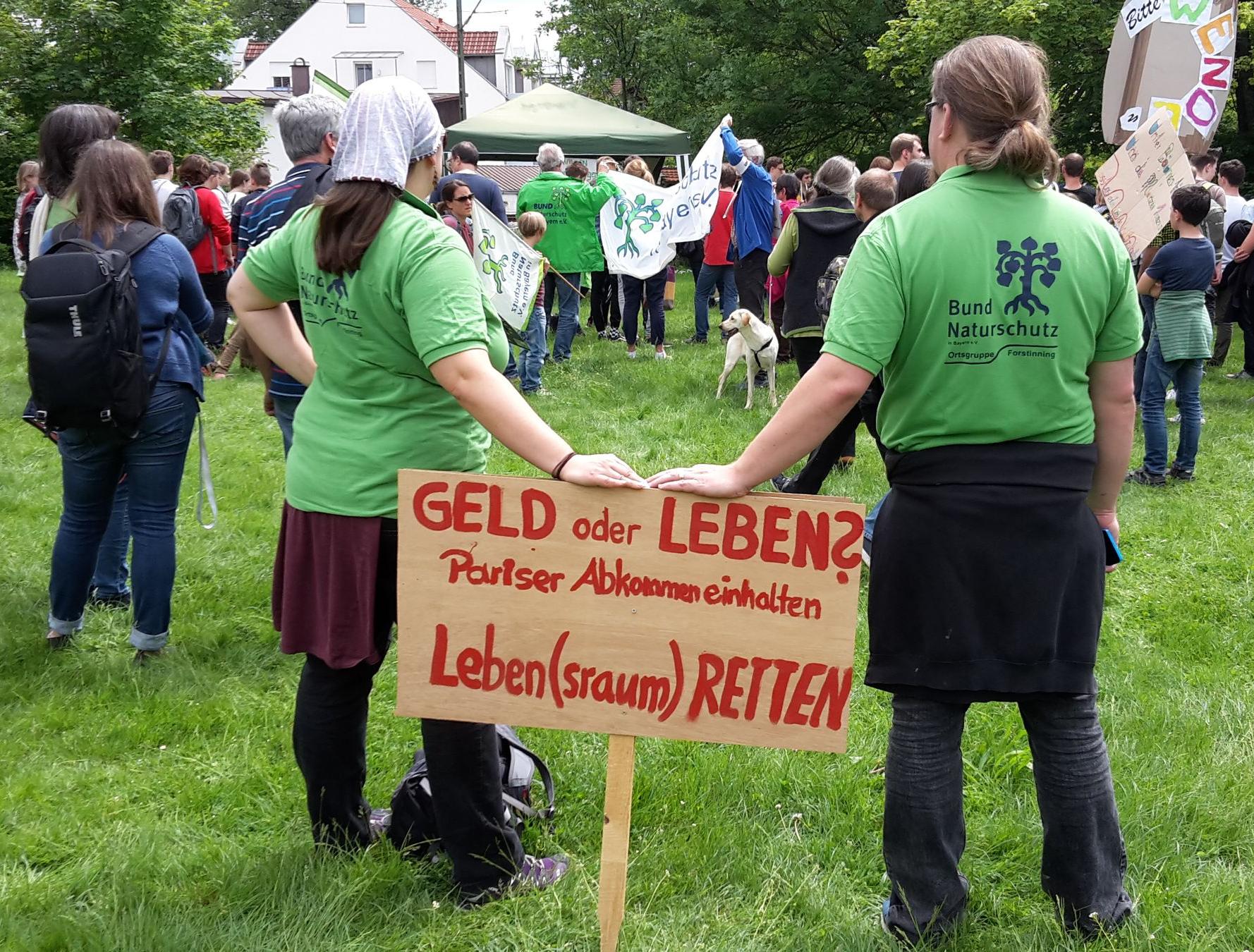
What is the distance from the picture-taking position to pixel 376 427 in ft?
8.44

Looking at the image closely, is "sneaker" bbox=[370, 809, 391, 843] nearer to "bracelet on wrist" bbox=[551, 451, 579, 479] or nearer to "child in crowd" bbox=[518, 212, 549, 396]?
"bracelet on wrist" bbox=[551, 451, 579, 479]

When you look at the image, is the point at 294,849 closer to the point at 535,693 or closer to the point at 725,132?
the point at 535,693

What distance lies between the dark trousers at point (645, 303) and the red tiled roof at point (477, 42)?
5590cm

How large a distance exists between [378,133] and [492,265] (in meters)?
6.39

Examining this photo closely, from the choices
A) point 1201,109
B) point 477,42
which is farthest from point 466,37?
point 1201,109

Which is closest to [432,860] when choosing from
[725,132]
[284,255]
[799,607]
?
[799,607]

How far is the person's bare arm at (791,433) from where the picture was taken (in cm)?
230

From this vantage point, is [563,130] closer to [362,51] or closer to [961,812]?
[961,812]

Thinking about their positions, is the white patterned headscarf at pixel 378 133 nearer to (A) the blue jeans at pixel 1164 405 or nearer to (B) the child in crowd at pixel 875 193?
(B) the child in crowd at pixel 875 193

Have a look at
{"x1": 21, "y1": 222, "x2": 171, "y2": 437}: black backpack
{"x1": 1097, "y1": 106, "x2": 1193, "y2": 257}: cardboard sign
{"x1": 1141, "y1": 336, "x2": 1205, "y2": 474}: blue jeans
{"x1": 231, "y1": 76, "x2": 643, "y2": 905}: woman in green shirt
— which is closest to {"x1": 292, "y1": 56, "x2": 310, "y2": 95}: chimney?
{"x1": 1097, "y1": 106, "x2": 1193, "y2": 257}: cardboard sign

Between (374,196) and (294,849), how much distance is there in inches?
68.7

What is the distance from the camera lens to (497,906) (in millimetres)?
2803

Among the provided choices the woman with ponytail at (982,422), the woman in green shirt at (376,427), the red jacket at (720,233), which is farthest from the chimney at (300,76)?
the woman with ponytail at (982,422)

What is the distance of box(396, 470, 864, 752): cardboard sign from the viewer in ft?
7.62
